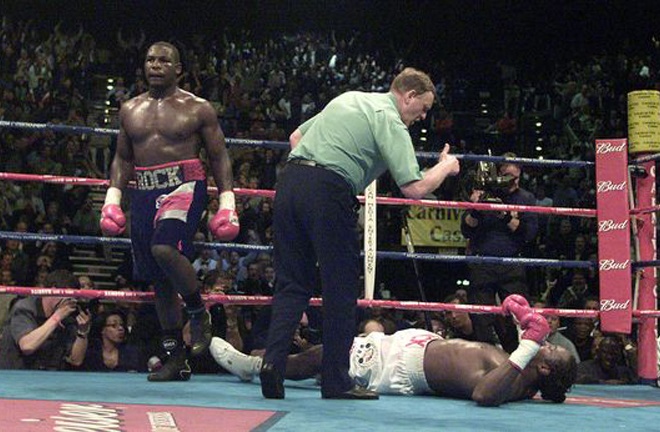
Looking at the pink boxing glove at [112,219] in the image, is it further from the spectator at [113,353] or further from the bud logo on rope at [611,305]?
the bud logo on rope at [611,305]

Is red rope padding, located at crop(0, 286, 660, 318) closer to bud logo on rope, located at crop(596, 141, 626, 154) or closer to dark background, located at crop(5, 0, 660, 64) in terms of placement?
bud logo on rope, located at crop(596, 141, 626, 154)

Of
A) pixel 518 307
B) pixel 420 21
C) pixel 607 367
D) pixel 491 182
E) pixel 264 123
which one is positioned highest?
pixel 420 21

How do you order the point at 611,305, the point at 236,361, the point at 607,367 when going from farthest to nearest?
the point at 607,367, the point at 611,305, the point at 236,361

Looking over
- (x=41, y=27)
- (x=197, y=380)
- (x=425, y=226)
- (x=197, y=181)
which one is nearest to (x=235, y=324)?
(x=197, y=380)

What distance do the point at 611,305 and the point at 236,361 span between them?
70.1 inches

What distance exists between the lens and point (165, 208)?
3.44 m

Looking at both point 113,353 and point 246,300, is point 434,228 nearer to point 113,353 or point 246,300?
point 113,353

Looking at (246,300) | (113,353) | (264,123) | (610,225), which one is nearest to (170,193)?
(246,300)

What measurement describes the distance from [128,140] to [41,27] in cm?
1087

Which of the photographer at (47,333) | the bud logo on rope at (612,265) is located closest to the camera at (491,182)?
the bud logo on rope at (612,265)

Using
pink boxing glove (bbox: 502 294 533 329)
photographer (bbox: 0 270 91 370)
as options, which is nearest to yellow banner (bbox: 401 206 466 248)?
photographer (bbox: 0 270 91 370)

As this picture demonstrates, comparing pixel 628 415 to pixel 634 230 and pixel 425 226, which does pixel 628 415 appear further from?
pixel 425 226

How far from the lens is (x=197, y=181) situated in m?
3.50

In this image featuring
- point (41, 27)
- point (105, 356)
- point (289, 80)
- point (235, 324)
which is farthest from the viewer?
point (41, 27)
